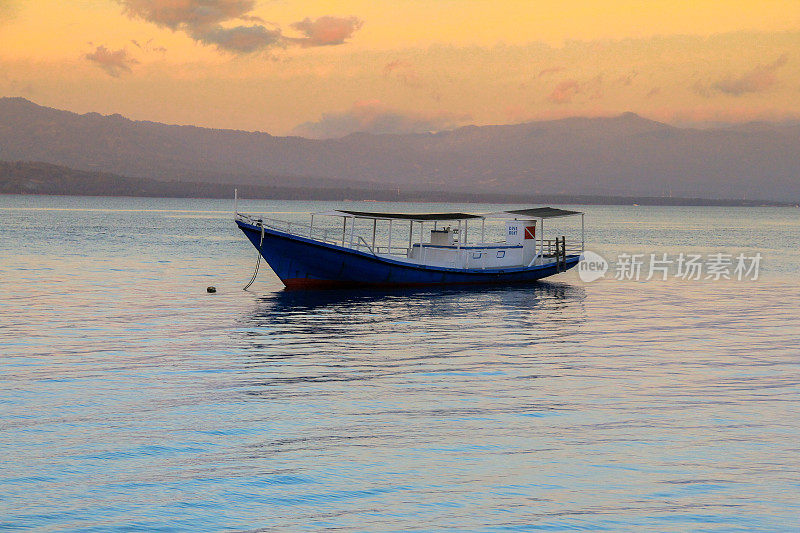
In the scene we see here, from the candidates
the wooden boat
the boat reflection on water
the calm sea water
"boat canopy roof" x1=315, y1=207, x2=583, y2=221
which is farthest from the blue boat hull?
the calm sea water

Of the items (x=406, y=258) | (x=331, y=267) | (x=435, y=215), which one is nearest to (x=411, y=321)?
(x=331, y=267)

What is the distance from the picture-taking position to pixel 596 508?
12.9 meters

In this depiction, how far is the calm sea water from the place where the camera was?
12.8m

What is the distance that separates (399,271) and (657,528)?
3414cm

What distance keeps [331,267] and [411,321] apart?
1085 centimetres

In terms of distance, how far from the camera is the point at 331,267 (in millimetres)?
44812

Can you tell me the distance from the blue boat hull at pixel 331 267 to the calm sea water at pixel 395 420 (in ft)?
18.9

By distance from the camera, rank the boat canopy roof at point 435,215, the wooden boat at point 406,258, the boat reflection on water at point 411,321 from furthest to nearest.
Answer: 1. the boat canopy roof at point 435,215
2. the wooden boat at point 406,258
3. the boat reflection on water at point 411,321

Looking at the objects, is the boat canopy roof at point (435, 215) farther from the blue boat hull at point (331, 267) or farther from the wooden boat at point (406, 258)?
the blue boat hull at point (331, 267)

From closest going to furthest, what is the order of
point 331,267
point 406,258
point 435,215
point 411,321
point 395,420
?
point 395,420 → point 411,321 → point 331,267 → point 435,215 → point 406,258

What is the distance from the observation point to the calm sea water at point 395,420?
12844 millimetres

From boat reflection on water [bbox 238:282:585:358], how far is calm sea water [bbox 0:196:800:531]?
0.66 feet

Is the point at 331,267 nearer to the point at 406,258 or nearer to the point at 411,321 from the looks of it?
the point at 406,258

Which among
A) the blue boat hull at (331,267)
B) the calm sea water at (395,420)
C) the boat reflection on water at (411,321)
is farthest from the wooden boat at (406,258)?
the calm sea water at (395,420)
